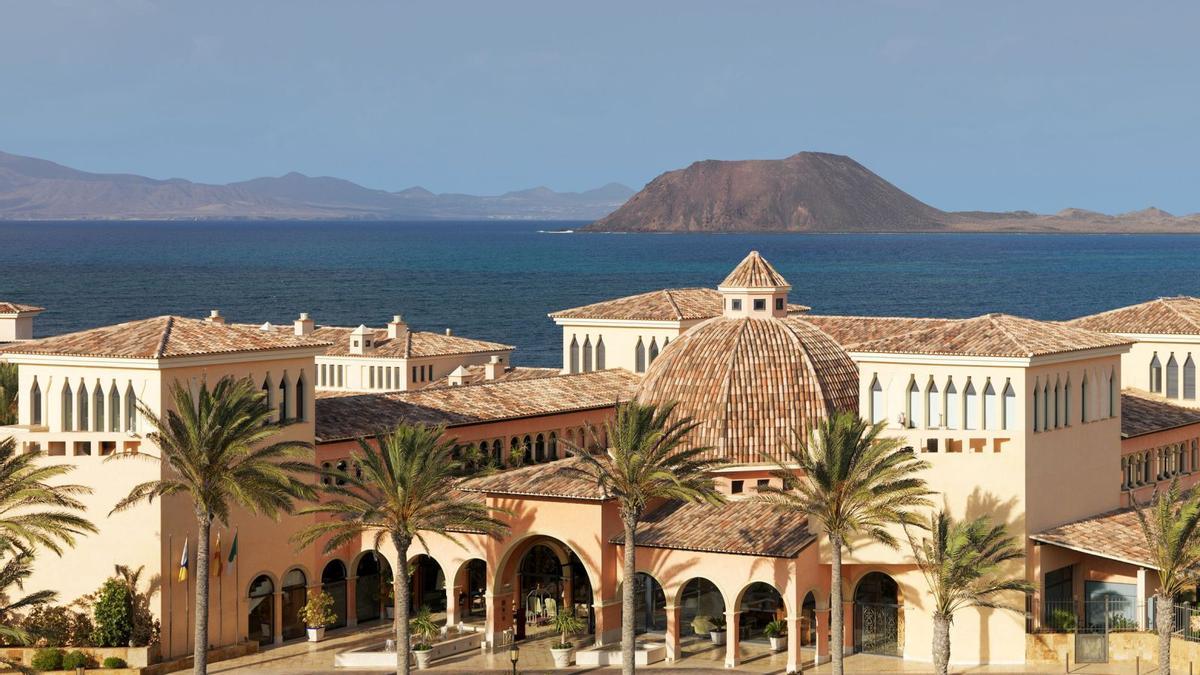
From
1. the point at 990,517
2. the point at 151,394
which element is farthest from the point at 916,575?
the point at 151,394

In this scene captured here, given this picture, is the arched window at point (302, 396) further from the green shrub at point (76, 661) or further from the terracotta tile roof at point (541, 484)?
the green shrub at point (76, 661)

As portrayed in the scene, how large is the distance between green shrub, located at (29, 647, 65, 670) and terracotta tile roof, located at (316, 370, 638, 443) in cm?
1108

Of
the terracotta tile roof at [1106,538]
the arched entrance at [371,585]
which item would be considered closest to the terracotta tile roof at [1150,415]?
the terracotta tile roof at [1106,538]

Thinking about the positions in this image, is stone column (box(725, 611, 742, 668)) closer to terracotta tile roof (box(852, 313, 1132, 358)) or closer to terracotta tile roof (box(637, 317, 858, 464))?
terracotta tile roof (box(637, 317, 858, 464))

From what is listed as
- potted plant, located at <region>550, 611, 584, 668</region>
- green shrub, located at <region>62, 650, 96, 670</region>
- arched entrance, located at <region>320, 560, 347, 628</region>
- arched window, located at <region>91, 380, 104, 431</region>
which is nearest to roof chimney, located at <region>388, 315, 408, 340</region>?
arched entrance, located at <region>320, 560, 347, 628</region>

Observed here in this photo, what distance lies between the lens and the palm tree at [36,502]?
47906mm

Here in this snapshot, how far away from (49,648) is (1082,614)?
1186 inches

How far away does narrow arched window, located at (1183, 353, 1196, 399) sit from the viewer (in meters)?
71.9

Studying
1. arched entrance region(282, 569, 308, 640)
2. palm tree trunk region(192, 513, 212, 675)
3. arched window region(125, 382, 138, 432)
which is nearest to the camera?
palm tree trunk region(192, 513, 212, 675)

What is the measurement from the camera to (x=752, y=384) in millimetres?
61469

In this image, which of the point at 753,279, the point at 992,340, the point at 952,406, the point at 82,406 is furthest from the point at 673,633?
A: the point at 82,406

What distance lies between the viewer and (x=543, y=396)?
70000 millimetres

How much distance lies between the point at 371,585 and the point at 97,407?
11807 millimetres

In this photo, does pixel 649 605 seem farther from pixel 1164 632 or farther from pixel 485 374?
pixel 485 374
